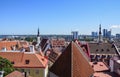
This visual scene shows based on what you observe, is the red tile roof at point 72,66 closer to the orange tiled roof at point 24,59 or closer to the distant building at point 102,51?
the orange tiled roof at point 24,59

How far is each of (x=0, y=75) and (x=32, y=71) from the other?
57.6 ft

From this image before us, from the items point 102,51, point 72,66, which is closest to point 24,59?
point 72,66

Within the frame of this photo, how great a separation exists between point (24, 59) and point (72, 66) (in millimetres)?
28610

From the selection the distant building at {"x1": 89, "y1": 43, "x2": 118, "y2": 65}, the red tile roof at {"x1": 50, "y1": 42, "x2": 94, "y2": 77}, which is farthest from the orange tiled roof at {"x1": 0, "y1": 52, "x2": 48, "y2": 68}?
the distant building at {"x1": 89, "y1": 43, "x2": 118, "y2": 65}

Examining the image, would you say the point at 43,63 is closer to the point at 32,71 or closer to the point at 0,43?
the point at 32,71

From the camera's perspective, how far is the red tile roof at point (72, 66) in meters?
23.7

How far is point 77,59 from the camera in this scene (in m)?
24.6

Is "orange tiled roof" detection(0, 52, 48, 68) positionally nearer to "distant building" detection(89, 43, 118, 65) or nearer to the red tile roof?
the red tile roof

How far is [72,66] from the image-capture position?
938 inches

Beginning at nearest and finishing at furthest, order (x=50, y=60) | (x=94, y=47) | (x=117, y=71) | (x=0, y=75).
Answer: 1. (x=0, y=75)
2. (x=117, y=71)
3. (x=50, y=60)
4. (x=94, y=47)

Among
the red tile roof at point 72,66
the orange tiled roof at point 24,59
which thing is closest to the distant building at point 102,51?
the orange tiled roof at point 24,59

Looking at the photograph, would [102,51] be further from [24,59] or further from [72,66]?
[72,66]

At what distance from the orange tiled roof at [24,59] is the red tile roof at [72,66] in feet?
81.0

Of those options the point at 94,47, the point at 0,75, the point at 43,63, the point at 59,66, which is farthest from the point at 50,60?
the point at 59,66
